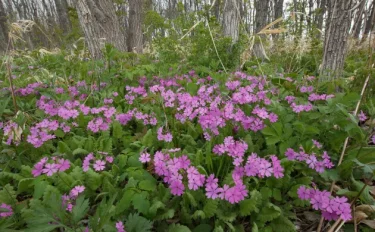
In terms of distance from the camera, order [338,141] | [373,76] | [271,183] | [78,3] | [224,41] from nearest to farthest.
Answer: [271,183]
[338,141]
[373,76]
[224,41]
[78,3]

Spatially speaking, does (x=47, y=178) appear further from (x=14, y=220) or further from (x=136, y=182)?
(x=136, y=182)

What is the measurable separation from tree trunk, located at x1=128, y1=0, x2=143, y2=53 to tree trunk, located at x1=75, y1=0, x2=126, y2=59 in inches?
160

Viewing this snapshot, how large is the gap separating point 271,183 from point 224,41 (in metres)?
Answer: 2.63

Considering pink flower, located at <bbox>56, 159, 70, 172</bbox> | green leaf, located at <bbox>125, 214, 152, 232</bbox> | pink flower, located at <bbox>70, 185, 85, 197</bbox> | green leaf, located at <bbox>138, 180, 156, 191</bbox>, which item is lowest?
green leaf, located at <bbox>125, 214, 152, 232</bbox>

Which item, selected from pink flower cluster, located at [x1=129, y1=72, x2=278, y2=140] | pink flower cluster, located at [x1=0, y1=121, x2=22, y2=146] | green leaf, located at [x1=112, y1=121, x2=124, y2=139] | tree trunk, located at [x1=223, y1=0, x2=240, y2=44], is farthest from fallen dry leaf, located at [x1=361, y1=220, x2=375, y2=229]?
tree trunk, located at [x1=223, y1=0, x2=240, y2=44]

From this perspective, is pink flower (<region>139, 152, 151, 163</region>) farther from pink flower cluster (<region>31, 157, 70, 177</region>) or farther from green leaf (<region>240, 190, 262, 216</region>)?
green leaf (<region>240, 190, 262, 216</region>)

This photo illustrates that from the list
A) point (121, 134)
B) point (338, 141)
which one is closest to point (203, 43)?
point (121, 134)

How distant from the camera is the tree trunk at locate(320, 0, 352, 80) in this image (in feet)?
8.93

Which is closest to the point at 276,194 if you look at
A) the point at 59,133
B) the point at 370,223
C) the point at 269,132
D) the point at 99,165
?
the point at 269,132

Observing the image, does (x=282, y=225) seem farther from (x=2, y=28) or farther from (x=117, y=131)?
(x=2, y=28)

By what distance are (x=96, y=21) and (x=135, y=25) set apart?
15.7 feet

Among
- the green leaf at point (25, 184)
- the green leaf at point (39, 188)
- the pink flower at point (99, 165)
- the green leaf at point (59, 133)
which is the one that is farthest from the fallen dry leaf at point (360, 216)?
the green leaf at point (59, 133)

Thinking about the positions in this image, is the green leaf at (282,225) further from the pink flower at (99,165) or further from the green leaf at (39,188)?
the green leaf at (39,188)

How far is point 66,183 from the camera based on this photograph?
1.58m
